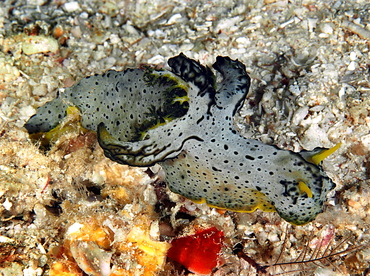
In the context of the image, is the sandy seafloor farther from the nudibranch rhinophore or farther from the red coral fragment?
the nudibranch rhinophore

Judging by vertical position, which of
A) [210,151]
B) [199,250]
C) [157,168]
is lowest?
[199,250]

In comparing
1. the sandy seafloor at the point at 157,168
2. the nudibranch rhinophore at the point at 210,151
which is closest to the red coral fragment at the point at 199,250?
the sandy seafloor at the point at 157,168

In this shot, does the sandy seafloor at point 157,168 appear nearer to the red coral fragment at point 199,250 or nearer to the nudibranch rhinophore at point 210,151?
the red coral fragment at point 199,250

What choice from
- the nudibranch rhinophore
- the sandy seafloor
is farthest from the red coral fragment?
the nudibranch rhinophore

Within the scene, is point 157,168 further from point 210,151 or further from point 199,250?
point 199,250

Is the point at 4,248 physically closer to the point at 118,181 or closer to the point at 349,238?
the point at 118,181

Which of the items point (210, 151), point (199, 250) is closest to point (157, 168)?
point (210, 151)
